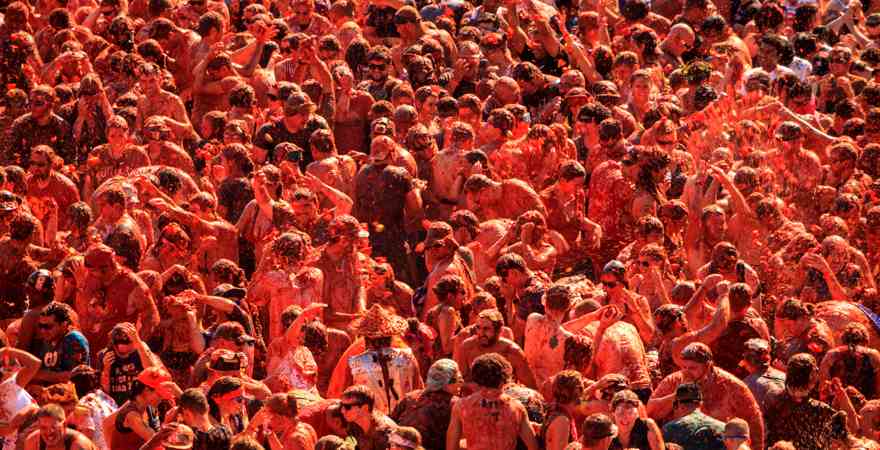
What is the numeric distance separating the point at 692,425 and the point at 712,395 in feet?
2.45

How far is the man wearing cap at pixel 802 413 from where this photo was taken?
630 inches

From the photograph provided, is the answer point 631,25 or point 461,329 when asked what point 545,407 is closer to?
point 461,329

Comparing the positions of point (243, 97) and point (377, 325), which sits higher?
point (377, 325)

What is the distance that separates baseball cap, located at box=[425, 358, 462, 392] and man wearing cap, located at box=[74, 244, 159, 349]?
258 centimetres

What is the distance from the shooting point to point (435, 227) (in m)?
18.2

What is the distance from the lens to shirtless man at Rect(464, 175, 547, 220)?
19578mm

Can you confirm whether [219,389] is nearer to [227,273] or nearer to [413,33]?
[227,273]

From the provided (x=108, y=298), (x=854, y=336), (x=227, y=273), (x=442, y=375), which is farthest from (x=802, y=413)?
(x=108, y=298)

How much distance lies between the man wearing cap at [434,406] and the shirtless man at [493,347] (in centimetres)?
75

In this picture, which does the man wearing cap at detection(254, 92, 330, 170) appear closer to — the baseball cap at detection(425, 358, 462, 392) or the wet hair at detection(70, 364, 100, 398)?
the wet hair at detection(70, 364, 100, 398)

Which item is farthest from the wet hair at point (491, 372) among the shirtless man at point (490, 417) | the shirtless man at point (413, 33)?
the shirtless man at point (413, 33)

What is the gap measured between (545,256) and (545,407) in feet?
11.2

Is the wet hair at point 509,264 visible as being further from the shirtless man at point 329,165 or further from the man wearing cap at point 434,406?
the man wearing cap at point 434,406

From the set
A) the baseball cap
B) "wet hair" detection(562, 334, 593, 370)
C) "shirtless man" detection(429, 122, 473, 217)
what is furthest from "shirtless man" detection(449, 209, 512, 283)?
the baseball cap
